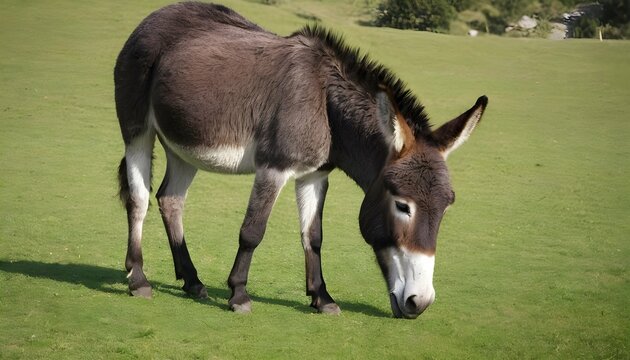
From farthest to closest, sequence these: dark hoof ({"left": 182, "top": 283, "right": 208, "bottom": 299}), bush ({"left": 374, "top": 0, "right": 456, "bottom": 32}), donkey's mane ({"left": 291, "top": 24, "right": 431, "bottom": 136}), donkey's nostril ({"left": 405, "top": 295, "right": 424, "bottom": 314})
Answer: bush ({"left": 374, "top": 0, "right": 456, "bottom": 32}), dark hoof ({"left": 182, "top": 283, "right": 208, "bottom": 299}), donkey's mane ({"left": 291, "top": 24, "right": 431, "bottom": 136}), donkey's nostril ({"left": 405, "top": 295, "right": 424, "bottom": 314})

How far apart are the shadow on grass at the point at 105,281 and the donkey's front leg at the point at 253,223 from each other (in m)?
0.22

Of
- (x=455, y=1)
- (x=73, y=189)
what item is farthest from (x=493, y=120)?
(x=455, y=1)

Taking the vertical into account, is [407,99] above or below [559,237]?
above

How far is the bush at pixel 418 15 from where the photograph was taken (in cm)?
4053

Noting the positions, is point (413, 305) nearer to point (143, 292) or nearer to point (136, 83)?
point (143, 292)

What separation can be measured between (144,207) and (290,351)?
2.33 m

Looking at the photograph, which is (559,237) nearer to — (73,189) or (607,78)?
(73,189)

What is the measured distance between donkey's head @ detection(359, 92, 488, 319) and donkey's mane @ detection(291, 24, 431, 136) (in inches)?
6.8

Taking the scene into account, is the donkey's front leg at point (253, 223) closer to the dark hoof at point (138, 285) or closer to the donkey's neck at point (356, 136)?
the donkey's neck at point (356, 136)

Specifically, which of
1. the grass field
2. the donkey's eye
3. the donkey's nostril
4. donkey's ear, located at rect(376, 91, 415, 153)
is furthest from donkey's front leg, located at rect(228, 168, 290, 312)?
the donkey's nostril

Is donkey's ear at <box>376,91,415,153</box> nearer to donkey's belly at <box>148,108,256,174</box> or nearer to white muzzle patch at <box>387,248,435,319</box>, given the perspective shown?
white muzzle patch at <box>387,248,435,319</box>

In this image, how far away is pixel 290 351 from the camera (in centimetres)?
598

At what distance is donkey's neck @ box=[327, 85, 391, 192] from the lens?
6.52 meters

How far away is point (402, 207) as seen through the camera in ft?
19.7
